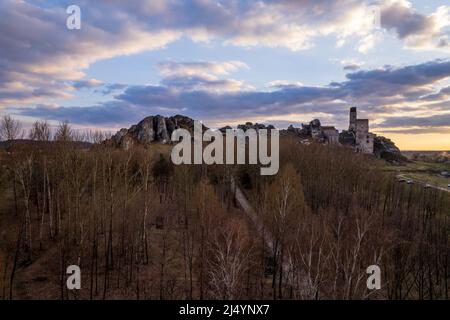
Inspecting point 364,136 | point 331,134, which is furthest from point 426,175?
point 331,134

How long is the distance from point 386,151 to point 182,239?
426 feet

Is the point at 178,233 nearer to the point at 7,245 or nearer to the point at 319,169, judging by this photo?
the point at 7,245

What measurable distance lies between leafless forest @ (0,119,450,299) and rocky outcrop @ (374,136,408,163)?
3523 inches

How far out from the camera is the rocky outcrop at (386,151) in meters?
150

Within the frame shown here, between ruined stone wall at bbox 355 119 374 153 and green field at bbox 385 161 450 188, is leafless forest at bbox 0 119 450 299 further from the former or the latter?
ruined stone wall at bbox 355 119 374 153

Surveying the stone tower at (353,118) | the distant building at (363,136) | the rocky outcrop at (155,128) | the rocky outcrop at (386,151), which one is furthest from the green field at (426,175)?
the rocky outcrop at (155,128)

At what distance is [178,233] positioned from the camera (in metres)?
48.1

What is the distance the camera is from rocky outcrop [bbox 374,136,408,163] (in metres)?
150

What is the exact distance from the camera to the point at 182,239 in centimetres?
4619

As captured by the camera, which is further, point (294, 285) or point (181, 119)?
point (181, 119)

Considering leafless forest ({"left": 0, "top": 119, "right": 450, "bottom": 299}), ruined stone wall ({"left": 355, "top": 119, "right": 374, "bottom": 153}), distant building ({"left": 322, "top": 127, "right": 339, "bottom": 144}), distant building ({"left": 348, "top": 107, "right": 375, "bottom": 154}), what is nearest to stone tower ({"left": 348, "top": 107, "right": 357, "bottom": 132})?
distant building ({"left": 348, "top": 107, "right": 375, "bottom": 154})

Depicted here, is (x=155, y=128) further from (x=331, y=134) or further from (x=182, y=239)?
(x=182, y=239)
